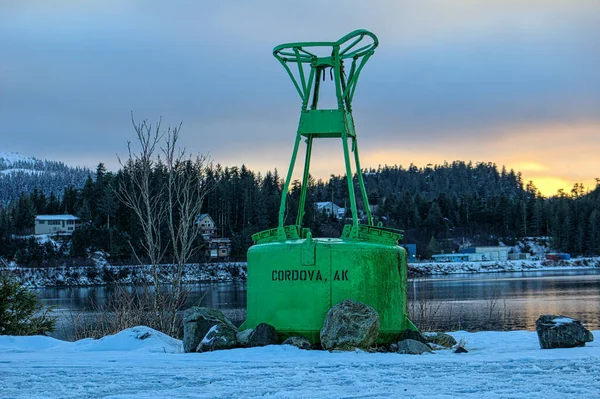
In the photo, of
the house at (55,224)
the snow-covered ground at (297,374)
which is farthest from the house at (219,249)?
the snow-covered ground at (297,374)

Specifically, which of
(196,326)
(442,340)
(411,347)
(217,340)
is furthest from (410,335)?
(196,326)

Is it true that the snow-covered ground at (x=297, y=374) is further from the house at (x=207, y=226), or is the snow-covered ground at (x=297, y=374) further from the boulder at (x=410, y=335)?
the house at (x=207, y=226)

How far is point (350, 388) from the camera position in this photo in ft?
31.2

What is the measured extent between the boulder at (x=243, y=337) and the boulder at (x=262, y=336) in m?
0.06

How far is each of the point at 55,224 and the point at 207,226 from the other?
24800mm

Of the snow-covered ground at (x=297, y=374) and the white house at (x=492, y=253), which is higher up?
the white house at (x=492, y=253)

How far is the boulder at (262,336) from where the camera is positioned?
13820mm

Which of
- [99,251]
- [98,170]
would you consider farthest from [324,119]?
[98,170]

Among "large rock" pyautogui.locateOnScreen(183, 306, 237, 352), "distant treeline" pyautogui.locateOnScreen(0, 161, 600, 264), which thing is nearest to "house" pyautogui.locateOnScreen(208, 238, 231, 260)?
"distant treeline" pyautogui.locateOnScreen(0, 161, 600, 264)

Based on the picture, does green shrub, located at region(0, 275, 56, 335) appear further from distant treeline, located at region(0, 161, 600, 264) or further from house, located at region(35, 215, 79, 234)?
house, located at region(35, 215, 79, 234)

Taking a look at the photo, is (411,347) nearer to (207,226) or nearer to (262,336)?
(262,336)

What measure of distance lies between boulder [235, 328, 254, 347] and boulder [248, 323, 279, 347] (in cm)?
6

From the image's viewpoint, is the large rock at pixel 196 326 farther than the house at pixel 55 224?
No

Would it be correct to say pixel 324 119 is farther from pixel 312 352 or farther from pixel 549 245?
pixel 549 245
